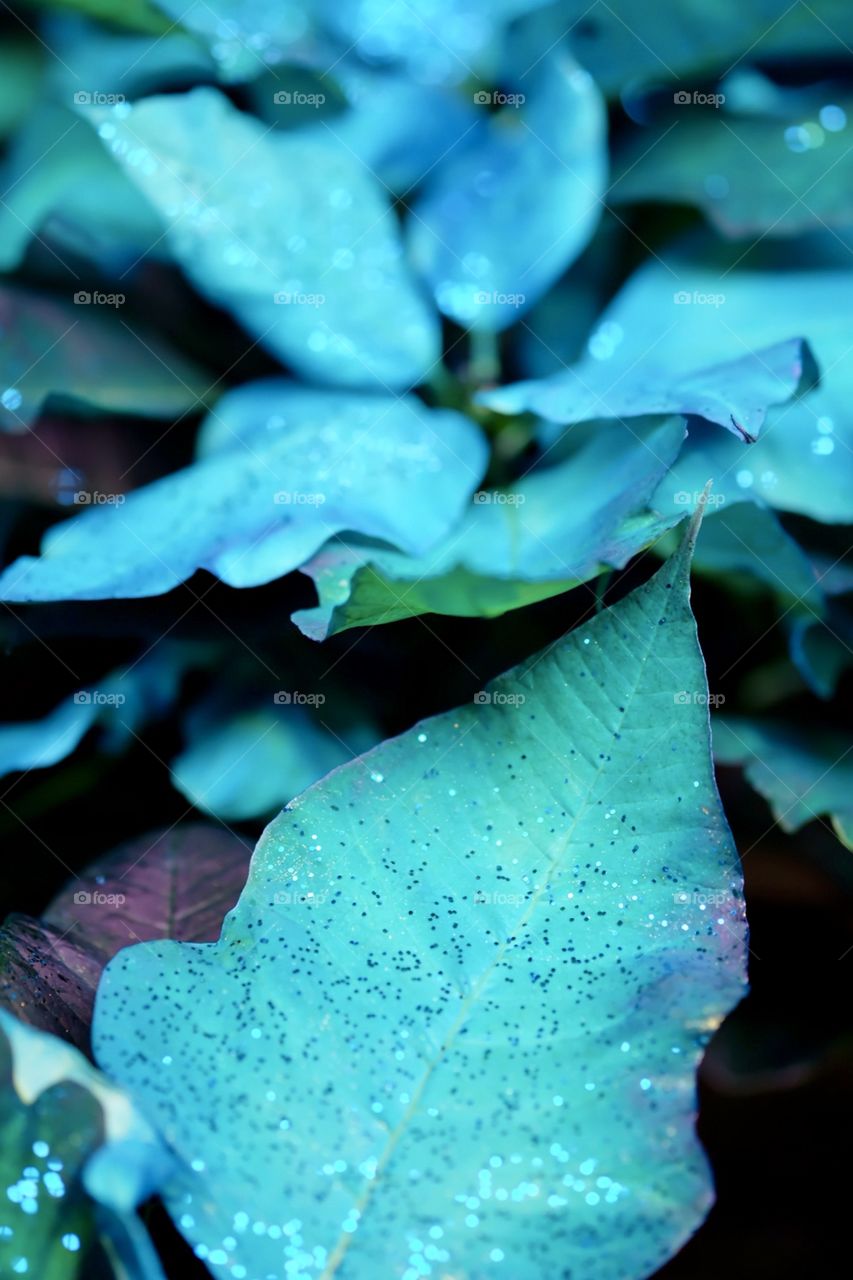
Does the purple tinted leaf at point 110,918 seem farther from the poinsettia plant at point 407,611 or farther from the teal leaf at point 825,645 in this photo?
the teal leaf at point 825,645

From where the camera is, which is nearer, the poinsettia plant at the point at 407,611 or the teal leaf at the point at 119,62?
the poinsettia plant at the point at 407,611

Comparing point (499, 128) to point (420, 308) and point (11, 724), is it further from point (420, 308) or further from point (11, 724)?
point (11, 724)

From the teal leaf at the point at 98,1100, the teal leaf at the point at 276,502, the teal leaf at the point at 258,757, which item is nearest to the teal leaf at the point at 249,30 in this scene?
the teal leaf at the point at 276,502

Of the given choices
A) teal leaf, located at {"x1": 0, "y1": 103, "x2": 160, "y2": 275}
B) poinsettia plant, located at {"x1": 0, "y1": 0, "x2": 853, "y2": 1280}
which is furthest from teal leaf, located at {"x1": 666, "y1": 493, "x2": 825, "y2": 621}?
teal leaf, located at {"x1": 0, "y1": 103, "x2": 160, "y2": 275}

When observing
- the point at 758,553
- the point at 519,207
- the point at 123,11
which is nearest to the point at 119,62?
the point at 123,11

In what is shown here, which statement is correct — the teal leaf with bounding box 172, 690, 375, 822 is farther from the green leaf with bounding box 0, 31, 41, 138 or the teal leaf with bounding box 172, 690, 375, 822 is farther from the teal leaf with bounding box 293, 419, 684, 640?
the green leaf with bounding box 0, 31, 41, 138

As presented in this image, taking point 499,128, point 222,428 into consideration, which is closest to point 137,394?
point 222,428
